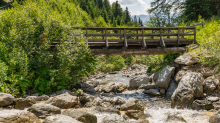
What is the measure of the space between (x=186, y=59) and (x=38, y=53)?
10.9 m

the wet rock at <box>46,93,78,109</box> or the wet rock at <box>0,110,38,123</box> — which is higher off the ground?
the wet rock at <box>0,110,38,123</box>

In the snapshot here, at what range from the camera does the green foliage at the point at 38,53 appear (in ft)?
28.7

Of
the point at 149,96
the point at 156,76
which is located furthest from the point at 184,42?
the point at 149,96

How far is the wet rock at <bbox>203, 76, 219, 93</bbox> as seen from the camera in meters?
10.2

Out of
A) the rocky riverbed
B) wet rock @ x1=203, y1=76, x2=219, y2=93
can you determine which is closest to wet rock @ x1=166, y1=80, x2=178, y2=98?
the rocky riverbed

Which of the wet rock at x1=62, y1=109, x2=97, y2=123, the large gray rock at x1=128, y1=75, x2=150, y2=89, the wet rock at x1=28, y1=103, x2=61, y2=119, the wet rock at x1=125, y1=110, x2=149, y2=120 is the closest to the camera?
the wet rock at x1=62, y1=109, x2=97, y2=123

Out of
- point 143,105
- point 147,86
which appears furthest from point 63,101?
point 147,86

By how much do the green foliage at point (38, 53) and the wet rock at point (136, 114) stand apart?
448cm

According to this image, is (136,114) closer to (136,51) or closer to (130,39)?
(136,51)

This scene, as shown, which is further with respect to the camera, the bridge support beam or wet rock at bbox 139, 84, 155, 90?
wet rock at bbox 139, 84, 155, 90

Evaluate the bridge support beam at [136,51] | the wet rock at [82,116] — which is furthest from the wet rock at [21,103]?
the bridge support beam at [136,51]

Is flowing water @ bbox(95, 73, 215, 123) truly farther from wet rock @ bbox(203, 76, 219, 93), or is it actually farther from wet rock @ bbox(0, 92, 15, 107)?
wet rock @ bbox(0, 92, 15, 107)

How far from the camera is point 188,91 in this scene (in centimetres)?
909

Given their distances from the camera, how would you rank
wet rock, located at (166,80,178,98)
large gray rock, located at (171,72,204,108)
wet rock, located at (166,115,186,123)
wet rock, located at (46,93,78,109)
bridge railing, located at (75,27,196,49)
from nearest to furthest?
wet rock, located at (166,115,186,123) < wet rock, located at (46,93,78,109) < large gray rock, located at (171,72,204,108) < wet rock, located at (166,80,178,98) < bridge railing, located at (75,27,196,49)
